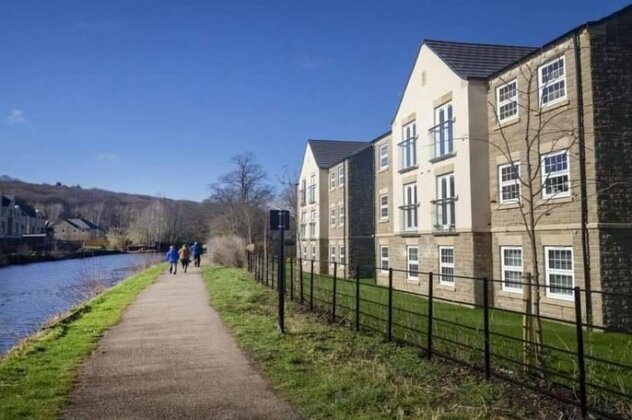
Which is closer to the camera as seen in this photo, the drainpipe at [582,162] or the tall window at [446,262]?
the drainpipe at [582,162]

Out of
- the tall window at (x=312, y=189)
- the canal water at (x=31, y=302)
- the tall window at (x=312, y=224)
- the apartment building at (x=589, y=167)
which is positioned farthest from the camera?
the tall window at (x=312, y=189)

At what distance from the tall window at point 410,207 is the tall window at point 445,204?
5.96ft

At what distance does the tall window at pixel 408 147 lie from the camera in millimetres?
22453

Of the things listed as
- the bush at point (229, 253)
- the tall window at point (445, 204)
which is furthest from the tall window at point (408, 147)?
the bush at point (229, 253)

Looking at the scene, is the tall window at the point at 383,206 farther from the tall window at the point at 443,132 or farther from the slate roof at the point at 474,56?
the slate roof at the point at 474,56

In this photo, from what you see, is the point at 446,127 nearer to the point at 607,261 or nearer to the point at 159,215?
the point at 607,261

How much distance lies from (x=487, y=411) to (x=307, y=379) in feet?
7.51

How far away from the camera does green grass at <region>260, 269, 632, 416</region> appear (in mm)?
6727

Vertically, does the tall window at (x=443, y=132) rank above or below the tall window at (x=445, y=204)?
above

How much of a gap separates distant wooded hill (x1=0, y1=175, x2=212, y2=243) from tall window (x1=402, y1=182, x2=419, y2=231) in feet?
218

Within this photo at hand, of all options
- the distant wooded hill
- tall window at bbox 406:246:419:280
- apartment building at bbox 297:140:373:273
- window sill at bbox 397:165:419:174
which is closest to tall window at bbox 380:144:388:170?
window sill at bbox 397:165:419:174

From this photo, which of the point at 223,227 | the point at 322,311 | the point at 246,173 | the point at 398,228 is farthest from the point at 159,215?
the point at 322,311

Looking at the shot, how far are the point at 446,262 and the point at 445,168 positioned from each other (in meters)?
3.42

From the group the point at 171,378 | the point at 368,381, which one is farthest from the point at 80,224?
the point at 368,381
